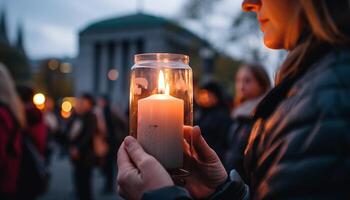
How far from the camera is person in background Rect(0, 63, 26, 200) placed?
3497mm

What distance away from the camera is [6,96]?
3752mm

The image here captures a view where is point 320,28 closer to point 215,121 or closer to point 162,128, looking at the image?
point 162,128

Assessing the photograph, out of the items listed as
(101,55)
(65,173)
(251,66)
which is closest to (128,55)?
(101,55)

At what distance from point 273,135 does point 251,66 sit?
3.25m

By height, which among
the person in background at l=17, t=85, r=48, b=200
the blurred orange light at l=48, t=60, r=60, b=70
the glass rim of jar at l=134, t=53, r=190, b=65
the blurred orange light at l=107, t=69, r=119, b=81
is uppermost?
the blurred orange light at l=48, t=60, r=60, b=70

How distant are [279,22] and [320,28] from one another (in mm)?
135

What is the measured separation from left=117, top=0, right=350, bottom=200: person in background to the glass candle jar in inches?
2.1

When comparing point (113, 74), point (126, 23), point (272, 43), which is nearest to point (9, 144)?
point (272, 43)

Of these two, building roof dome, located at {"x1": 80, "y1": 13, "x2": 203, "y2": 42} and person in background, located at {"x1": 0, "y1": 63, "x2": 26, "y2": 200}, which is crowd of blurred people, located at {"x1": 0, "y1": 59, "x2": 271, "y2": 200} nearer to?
person in background, located at {"x1": 0, "y1": 63, "x2": 26, "y2": 200}

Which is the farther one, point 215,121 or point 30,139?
point 215,121

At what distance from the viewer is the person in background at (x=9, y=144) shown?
11.5 feet

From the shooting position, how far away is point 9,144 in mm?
3533

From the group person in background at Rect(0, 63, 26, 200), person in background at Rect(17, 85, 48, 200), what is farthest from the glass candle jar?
person in background at Rect(17, 85, 48, 200)

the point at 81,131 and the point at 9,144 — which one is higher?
the point at 9,144
